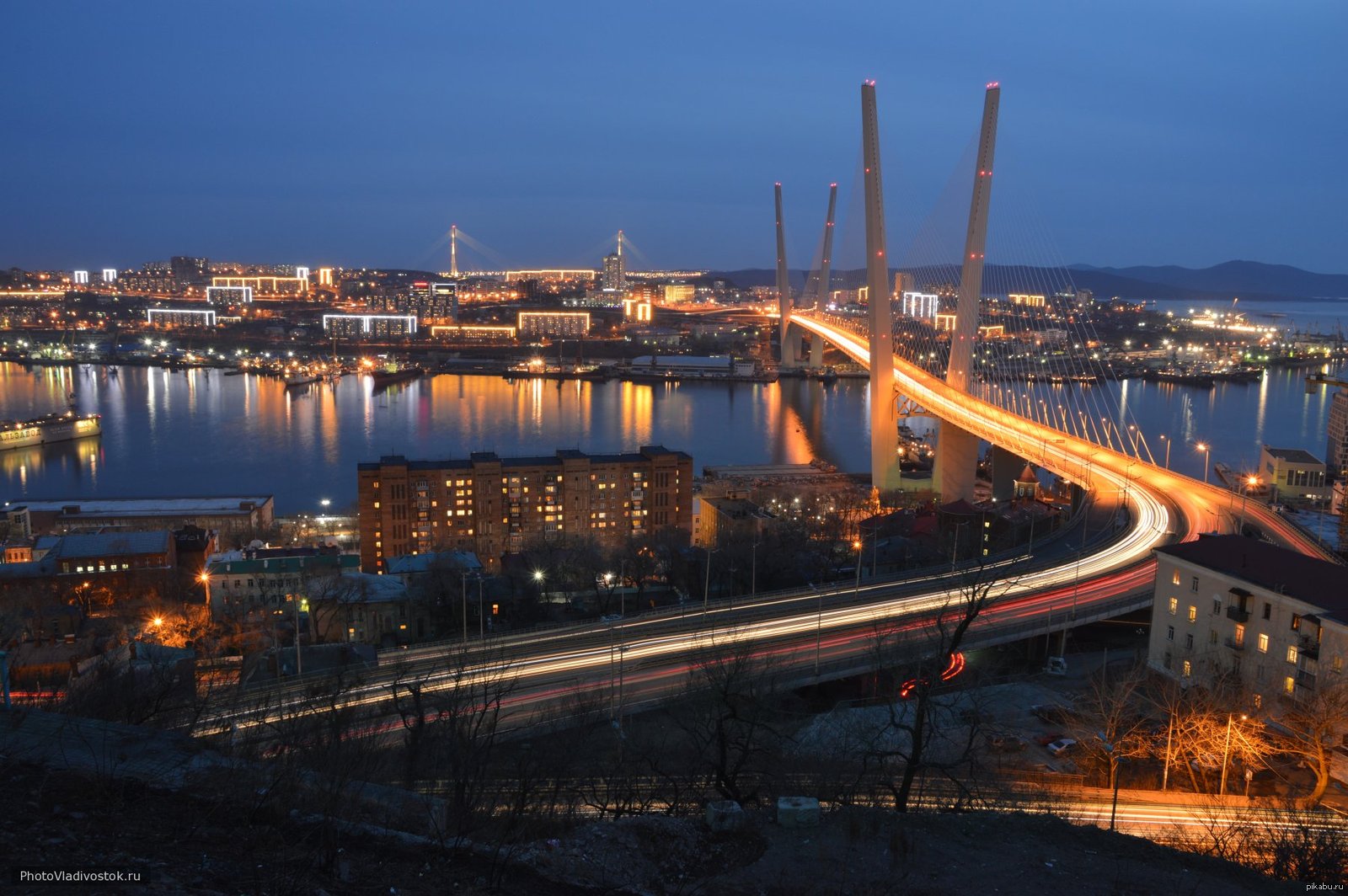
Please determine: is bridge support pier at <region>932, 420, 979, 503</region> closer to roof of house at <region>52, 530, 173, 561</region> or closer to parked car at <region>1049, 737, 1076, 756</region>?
parked car at <region>1049, 737, 1076, 756</region>

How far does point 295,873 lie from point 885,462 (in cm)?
701

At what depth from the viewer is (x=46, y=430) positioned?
1153 centimetres

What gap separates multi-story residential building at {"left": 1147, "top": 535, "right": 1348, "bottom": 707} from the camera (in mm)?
2748

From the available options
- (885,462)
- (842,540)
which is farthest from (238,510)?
(885,462)

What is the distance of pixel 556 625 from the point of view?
3.62 metres

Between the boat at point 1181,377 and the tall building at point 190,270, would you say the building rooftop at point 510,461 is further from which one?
the tall building at point 190,270

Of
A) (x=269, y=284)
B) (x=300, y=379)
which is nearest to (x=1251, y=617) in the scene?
(x=300, y=379)

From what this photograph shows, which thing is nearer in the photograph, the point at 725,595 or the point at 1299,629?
the point at 1299,629

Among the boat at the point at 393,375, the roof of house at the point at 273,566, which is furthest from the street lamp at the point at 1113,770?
the boat at the point at 393,375

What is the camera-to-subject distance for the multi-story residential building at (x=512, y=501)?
6.60 meters

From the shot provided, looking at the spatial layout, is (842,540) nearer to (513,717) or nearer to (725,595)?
(725,595)

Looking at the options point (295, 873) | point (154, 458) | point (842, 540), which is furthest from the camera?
point (154, 458)

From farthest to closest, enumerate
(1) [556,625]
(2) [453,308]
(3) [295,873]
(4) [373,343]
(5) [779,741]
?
(2) [453,308] < (4) [373,343] < (1) [556,625] < (5) [779,741] < (3) [295,873]

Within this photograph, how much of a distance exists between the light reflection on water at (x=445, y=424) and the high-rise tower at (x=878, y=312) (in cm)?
221
